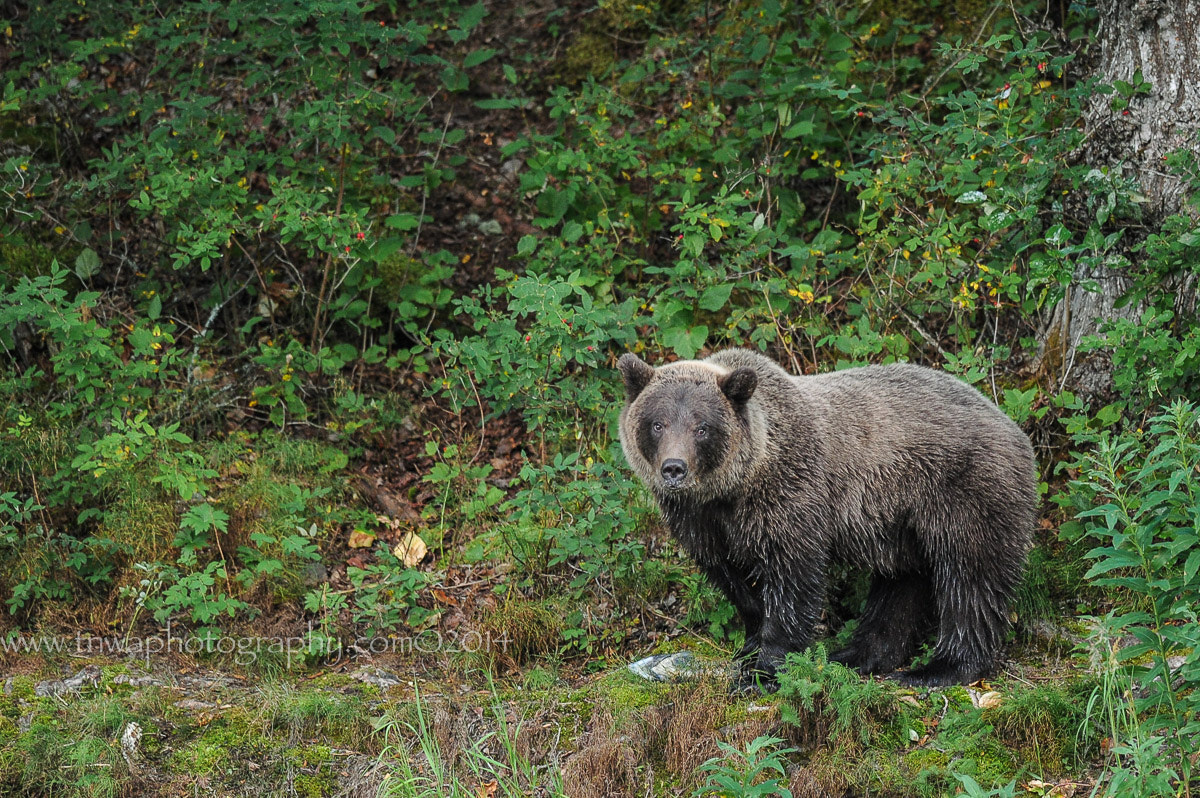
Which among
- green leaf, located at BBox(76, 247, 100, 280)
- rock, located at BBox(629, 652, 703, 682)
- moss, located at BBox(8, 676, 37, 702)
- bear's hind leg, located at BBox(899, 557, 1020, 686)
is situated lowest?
moss, located at BBox(8, 676, 37, 702)

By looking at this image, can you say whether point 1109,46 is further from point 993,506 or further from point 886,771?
point 886,771

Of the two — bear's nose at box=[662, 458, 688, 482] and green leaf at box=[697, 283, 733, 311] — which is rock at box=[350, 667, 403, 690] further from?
green leaf at box=[697, 283, 733, 311]

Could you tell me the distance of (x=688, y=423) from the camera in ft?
19.7

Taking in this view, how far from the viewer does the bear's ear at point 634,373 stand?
6254 mm

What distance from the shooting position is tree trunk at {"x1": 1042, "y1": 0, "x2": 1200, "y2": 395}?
704 cm

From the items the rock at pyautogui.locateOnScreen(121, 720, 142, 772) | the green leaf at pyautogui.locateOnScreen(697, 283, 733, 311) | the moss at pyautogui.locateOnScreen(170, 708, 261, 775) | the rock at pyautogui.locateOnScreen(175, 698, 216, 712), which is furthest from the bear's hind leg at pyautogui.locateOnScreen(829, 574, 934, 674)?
the rock at pyautogui.locateOnScreen(121, 720, 142, 772)

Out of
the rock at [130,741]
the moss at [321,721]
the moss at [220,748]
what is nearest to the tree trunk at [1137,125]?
the moss at [321,721]

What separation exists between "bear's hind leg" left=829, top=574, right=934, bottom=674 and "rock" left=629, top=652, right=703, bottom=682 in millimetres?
889

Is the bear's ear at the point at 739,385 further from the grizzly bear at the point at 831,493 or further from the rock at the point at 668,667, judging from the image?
the rock at the point at 668,667

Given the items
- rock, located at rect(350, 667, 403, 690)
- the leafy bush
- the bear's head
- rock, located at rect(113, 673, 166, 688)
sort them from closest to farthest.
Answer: the leafy bush < the bear's head < rock, located at rect(113, 673, 166, 688) < rock, located at rect(350, 667, 403, 690)

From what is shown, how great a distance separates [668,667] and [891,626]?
137cm

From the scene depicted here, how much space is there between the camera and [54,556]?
24.6 feet

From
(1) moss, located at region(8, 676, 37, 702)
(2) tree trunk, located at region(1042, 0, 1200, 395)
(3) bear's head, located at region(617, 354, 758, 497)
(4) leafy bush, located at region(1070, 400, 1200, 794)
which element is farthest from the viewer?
(2) tree trunk, located at region(1042, 0, 1200, 395)

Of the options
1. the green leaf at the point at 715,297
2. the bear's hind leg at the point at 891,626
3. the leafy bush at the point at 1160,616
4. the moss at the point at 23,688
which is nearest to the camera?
the leafy bush at the point at 1160,616
